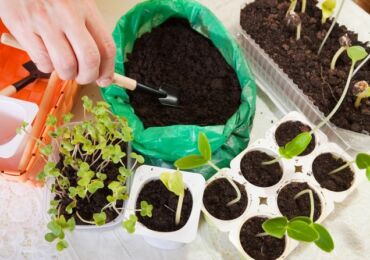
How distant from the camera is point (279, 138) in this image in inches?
35.1

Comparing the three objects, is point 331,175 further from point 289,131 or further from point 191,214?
point 191,214

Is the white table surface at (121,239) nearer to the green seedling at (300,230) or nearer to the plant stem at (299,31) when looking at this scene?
the green seedling at (300,230)

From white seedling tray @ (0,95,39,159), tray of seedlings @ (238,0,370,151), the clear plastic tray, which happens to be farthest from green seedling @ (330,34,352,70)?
white seedling tray @ (0,95,39,159)

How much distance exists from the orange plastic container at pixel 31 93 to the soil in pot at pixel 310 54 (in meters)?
0.52

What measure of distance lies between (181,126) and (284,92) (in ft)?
1.18

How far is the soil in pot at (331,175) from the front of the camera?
0.85 m

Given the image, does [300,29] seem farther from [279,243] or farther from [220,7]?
[279,243]

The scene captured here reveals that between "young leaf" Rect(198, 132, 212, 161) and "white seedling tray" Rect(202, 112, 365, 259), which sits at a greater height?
"young leaf" Rect(198, 132, 212, 161)

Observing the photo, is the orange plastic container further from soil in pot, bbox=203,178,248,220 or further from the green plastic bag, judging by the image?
soil in pot, bbox=203,178,248,220

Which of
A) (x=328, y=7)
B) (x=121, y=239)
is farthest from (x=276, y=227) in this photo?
(x=328, y=7)

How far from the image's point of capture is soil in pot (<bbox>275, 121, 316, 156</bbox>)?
888 millimetres

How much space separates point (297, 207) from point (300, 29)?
49cm

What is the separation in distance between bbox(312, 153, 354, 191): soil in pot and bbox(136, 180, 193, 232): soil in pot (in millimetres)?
312

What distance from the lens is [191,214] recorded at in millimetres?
752
